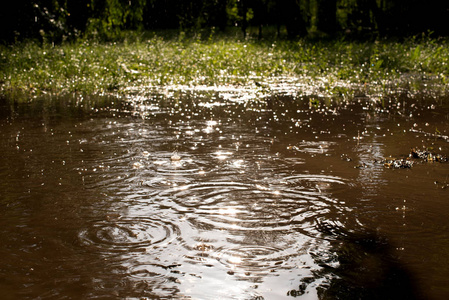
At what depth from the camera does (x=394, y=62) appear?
1468 cm

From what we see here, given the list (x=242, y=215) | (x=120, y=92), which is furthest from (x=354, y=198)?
(x=120, y=92)

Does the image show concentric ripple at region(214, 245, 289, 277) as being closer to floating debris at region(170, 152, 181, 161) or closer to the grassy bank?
floating debris at region(170, 152, 181, 161)

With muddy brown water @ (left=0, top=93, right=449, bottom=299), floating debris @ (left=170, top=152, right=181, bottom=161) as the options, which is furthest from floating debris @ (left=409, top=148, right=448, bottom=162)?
floating debris @ (left=170, top=152, right=181, bottom=161)

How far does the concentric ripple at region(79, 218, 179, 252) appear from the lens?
10.4 feet

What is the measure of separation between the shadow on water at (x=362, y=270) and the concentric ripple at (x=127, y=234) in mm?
960

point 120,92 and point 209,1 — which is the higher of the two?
point 209,1

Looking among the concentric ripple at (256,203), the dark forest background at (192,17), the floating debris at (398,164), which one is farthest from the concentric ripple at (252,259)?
the dark forest background at (192,17)

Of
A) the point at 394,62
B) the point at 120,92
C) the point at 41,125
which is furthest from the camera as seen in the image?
the point at 394,62

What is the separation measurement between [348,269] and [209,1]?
3243 centimetres

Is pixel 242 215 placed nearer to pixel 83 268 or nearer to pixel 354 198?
pixel 354 198

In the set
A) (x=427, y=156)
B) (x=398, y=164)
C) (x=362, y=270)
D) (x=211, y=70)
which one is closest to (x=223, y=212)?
(x=362, y=270)

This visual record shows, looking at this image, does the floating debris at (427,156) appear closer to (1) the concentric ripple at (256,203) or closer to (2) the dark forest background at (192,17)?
(1) the concentric ripple at (256,203)

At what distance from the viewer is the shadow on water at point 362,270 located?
260 cm

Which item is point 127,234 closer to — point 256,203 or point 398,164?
point 256,203
